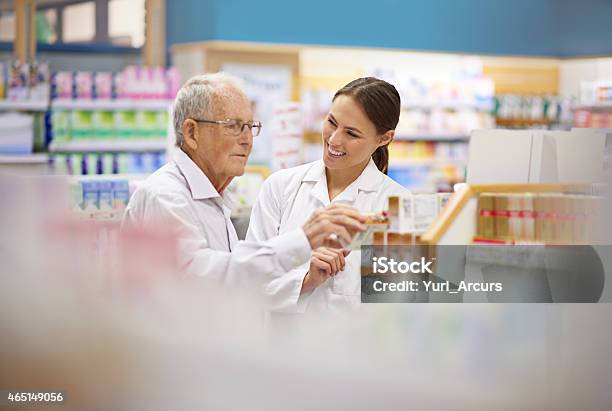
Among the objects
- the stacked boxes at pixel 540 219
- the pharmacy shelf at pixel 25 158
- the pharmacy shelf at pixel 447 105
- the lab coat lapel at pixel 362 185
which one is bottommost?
the pharmacy shelf at pixel 25 158

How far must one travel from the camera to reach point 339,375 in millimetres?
2654

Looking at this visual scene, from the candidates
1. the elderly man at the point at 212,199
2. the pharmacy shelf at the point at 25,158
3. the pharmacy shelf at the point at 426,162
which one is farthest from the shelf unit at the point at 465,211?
the pharmacy shelf at the point at 426,162

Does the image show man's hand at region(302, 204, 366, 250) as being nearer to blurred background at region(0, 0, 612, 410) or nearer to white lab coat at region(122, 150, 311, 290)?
white lab coat at region(122, 150, 311, 290)

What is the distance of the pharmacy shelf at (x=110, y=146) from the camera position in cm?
816

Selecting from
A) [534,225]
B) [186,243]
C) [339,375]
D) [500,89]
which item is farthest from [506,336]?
[500,89]

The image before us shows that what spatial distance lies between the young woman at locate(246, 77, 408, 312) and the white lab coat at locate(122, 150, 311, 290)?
0.20 meters

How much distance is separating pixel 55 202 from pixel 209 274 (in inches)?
18.2

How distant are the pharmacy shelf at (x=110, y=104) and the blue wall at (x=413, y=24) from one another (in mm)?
1190

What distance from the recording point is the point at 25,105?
8.02m

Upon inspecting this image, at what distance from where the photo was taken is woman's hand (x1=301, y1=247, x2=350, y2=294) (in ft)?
8.62

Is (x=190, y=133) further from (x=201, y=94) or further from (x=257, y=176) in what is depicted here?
(x=257, y=176)

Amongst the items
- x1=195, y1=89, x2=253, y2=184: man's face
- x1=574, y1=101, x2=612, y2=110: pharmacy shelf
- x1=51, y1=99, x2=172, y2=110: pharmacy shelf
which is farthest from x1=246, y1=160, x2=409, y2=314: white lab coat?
x1=574, y1=101, x2=612, y2=110: pharmacy shelf

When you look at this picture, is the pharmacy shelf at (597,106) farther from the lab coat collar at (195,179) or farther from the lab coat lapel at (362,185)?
the lab coat collar at (195,179)

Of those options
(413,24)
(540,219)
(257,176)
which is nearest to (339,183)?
(540,219)
